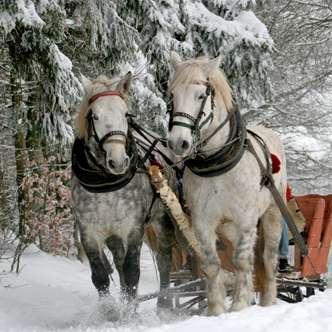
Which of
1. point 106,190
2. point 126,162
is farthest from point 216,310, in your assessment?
point 126,162

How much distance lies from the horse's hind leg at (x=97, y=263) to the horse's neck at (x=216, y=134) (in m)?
1.22

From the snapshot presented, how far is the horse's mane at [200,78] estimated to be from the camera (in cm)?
480

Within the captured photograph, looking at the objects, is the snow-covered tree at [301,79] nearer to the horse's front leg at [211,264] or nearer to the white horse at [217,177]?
the white horse at [217,177]

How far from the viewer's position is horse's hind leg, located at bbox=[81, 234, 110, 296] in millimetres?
5254

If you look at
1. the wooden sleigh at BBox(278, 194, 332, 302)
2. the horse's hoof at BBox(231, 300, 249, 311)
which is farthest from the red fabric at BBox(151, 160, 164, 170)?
the wooden sleigh at BBox(278, 194, 332, 302)

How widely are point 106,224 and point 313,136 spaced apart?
1595 cm

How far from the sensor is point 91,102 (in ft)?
17.1

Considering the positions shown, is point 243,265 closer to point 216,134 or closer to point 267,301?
point 216,134

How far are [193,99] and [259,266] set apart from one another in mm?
2412

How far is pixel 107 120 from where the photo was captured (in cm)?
500

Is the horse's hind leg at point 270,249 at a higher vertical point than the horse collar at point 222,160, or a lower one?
lower

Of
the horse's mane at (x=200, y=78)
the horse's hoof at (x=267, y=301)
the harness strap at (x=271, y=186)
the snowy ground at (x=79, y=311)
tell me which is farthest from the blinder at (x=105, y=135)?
the horse's hoof at (x=267, y=301)

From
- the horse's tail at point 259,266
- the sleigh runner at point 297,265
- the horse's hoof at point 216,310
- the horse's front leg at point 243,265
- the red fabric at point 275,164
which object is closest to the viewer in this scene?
the horse's front leg at point 243,265

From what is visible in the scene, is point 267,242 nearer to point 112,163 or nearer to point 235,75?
point 112,163
